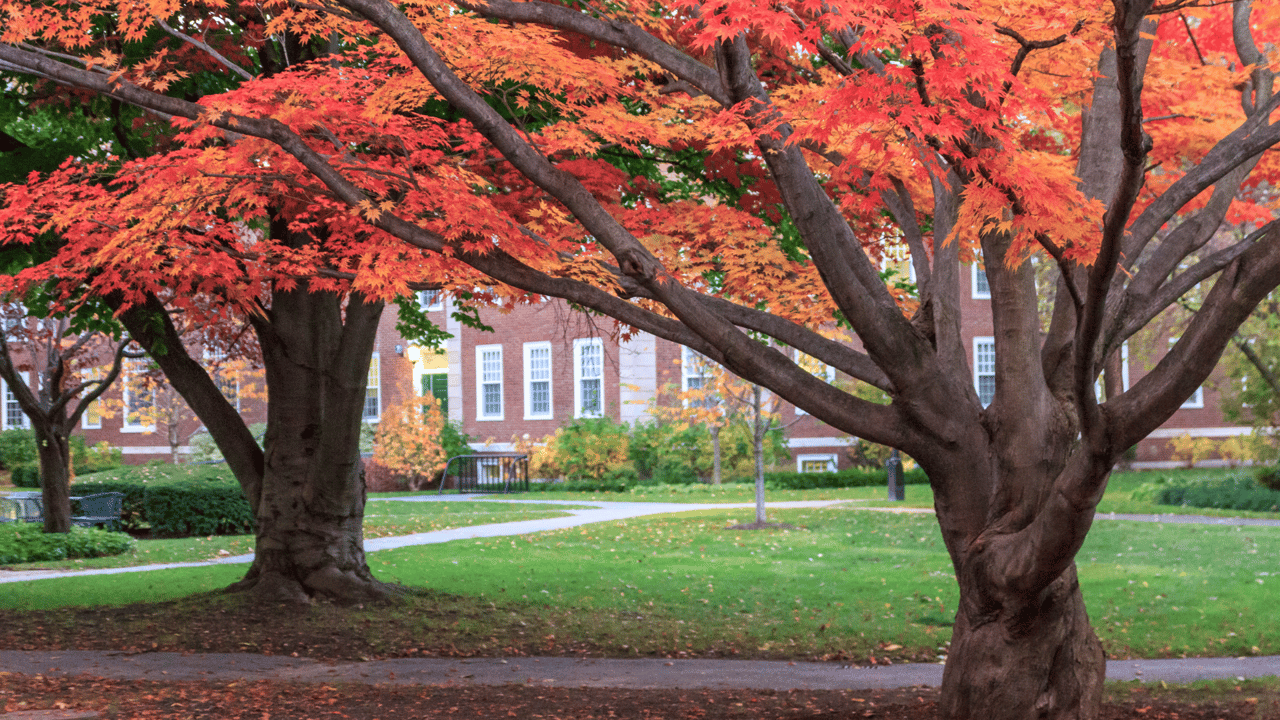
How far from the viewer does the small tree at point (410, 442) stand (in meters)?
31.9

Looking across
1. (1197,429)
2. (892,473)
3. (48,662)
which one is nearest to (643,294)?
(48,662)

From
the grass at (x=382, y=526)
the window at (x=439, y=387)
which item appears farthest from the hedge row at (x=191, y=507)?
the window at (x=439, y=387)

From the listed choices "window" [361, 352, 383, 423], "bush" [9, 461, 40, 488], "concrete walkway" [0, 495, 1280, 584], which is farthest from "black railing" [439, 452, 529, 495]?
"bush" [9, 461, 40, 488]

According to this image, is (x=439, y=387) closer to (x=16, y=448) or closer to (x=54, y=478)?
(x=16, y=448)

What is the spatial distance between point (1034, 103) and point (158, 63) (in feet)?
20.8

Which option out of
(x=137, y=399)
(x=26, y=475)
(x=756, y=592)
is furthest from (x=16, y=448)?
(x=756, y=592)

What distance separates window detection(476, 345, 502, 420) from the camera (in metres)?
35.9

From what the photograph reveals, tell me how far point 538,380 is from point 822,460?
30.3ft

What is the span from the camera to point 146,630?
1016 cm

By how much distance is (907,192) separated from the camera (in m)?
7.63

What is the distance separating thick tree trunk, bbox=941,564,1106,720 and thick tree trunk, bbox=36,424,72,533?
47.3 feet

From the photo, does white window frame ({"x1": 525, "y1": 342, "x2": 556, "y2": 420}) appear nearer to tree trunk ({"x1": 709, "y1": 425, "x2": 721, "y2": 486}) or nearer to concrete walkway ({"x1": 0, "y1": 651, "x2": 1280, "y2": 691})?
tree trunk ({"x1": 709, "y1": 425, "x2": 721, "y2": 486})

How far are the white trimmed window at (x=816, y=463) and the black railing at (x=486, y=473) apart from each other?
7841 millimetres

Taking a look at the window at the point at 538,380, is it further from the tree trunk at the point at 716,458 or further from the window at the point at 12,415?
the window at the point at 12,415
